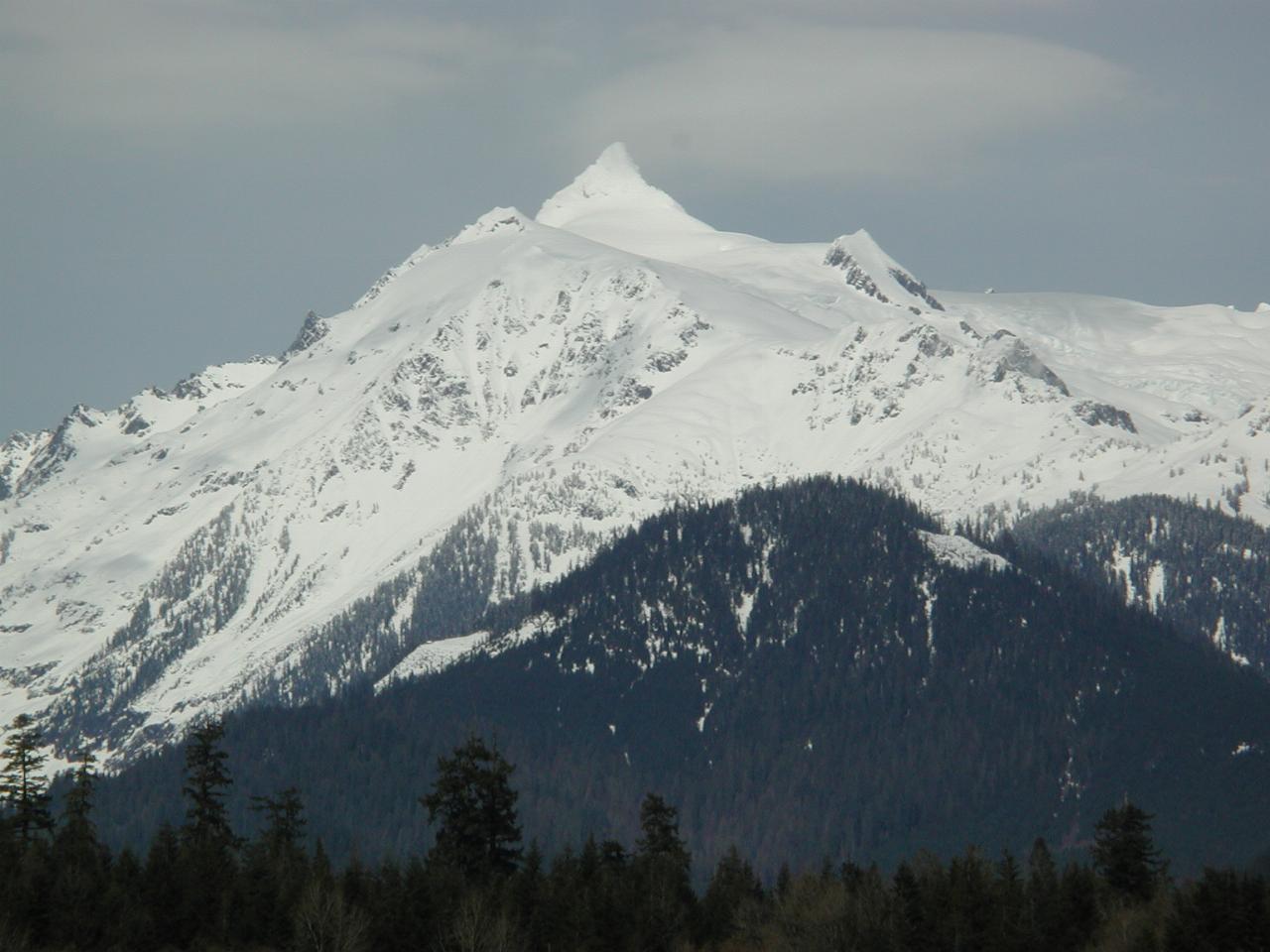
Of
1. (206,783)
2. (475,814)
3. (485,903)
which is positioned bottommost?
(485,903)

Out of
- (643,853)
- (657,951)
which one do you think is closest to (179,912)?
(657,951)

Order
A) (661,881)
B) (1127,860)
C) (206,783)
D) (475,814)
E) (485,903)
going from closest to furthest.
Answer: (485,903)
(661,881)
(475,814)
(206,783)
(1127,860)

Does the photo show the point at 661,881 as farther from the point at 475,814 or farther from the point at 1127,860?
the point at 1127,860

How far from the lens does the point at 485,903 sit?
417ft

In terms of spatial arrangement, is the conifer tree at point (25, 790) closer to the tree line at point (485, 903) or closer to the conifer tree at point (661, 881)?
the tree line at point (485, 903)

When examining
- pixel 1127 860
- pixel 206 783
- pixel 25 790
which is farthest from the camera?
pixel 1127 860

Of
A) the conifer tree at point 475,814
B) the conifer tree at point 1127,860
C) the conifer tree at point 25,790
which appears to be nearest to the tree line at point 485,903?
the conifer tree at point 475,814

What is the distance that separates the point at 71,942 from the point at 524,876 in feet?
89.3

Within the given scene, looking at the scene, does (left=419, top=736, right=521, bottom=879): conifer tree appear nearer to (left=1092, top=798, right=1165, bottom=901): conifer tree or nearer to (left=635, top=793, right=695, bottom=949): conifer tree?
(left=635, top=793, right=695, bottom=949): conifer tree

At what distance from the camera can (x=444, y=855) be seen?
13912 cm

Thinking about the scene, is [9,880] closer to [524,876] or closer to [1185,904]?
[524,876]

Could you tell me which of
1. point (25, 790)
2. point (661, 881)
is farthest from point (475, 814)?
point (25, 790)

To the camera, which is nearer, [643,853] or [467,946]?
[467,946]

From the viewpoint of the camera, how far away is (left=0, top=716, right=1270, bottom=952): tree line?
403ft
